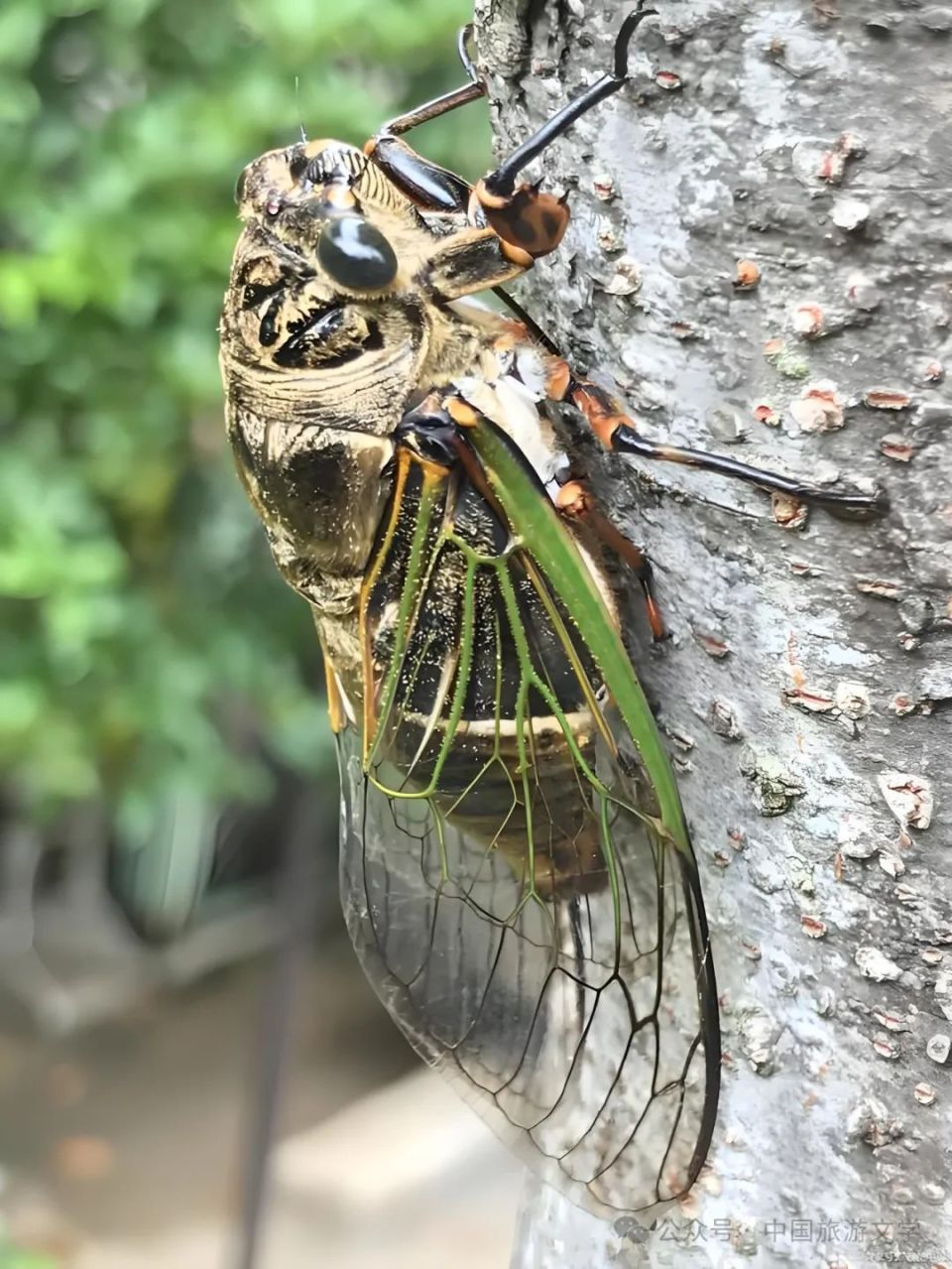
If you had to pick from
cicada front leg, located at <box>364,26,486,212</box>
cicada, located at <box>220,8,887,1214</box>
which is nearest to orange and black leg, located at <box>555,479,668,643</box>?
cicada, located at <box>220,8,887,1214</box>

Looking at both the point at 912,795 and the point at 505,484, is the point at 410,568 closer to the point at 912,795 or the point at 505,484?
the point at 505,484

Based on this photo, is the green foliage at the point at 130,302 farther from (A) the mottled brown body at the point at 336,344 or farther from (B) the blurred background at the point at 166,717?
(A) the mottled brown body at the point at 336,344

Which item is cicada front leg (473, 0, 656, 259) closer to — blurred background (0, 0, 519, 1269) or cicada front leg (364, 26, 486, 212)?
cicada front leg (364, 26, 486, 212)

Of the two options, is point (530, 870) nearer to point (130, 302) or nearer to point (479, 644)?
point (479, 644)

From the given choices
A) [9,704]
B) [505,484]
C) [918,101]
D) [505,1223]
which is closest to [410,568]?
[505,484]

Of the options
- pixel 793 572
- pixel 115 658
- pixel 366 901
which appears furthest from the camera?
pixel 115 658
